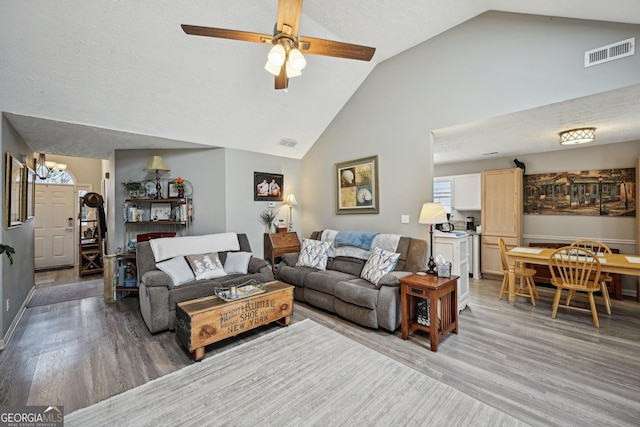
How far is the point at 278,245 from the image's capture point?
491 cm

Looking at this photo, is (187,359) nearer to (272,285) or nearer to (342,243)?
(272,285)

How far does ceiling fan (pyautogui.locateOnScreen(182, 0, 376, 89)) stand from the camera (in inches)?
72.9

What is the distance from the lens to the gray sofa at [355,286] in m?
2.95

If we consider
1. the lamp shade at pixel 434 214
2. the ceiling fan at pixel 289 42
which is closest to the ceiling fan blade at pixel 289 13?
the ceiling fan at pixel 289 42

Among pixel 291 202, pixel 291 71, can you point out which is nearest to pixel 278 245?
pixel 291 202

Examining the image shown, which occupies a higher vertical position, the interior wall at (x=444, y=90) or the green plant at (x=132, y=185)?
the interior wall at (x=444, y=90)

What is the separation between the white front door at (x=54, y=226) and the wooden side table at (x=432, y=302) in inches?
315

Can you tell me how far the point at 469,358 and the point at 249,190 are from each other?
3.98 metres

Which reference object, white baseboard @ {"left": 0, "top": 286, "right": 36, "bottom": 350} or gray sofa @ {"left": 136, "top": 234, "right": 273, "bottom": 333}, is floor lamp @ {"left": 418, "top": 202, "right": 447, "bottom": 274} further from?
white baseboard @ {"left": 0, "top": 286, "right": 36, "bottom": 350}

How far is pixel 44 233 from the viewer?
20.6 feet

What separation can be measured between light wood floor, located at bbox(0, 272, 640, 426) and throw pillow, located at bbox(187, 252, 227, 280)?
2.71 ft

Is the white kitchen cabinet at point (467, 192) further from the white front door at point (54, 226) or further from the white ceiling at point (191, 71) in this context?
the white front door at point (54, 226)

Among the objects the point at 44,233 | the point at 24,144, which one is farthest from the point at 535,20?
the point at 44,233

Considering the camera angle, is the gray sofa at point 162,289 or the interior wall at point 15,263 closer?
the interior wall at point 15,263
